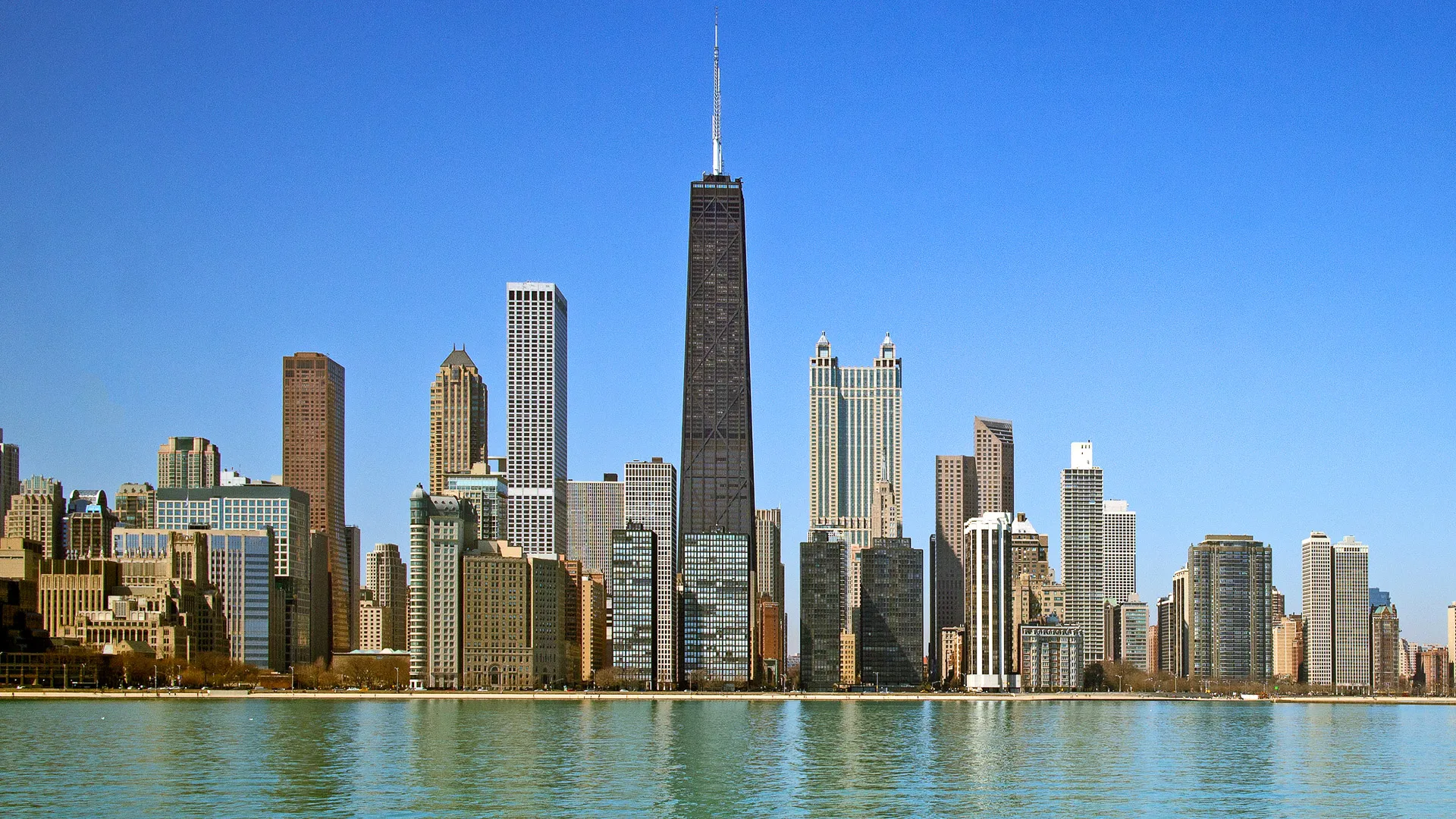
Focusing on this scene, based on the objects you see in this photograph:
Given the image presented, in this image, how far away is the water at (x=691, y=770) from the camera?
290ft

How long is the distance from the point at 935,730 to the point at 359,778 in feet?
252

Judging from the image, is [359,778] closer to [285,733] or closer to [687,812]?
[687,812]

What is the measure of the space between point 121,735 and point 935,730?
72172 mm

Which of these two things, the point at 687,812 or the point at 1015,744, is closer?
the point at 687,812

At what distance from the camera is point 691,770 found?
357ft

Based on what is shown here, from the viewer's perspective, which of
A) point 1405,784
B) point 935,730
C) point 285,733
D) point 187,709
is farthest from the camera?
point 187,709

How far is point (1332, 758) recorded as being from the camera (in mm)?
131375

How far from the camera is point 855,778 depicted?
4114 inches

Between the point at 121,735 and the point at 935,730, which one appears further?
the point at 935,730

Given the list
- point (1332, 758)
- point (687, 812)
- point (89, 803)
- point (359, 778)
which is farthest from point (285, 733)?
point (1332, 758)

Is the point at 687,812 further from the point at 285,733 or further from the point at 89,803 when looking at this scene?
the point at 285,733

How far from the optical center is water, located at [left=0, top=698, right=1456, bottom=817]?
3479 inches

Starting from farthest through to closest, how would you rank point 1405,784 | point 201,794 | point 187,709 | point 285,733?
point 187,709
point 285,733
point 1405,784
point 201,794

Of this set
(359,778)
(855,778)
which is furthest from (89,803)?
(855,778)
